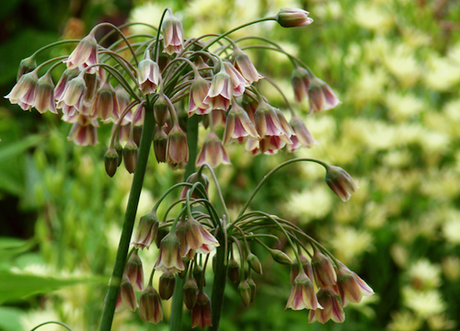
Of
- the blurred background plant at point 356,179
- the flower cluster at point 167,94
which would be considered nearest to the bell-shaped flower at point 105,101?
the flower cluster at point 167,94

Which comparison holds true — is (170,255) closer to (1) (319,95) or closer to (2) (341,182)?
(2) (341,182)

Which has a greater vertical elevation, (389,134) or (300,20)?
(300,20)

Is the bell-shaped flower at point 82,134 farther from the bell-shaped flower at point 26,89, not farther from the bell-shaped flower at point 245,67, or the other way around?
the bell-shaped flower at point 245,67

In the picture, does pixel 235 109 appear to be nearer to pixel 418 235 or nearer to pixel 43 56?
pixel 418 235

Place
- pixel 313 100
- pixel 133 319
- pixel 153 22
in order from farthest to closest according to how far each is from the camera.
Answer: pixel 133 319 < pixel 153 22 < pixel 313 100

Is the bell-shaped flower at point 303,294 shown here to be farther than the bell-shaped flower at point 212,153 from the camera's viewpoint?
No

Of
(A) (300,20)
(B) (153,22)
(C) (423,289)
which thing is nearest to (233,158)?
(B) (153,22)
